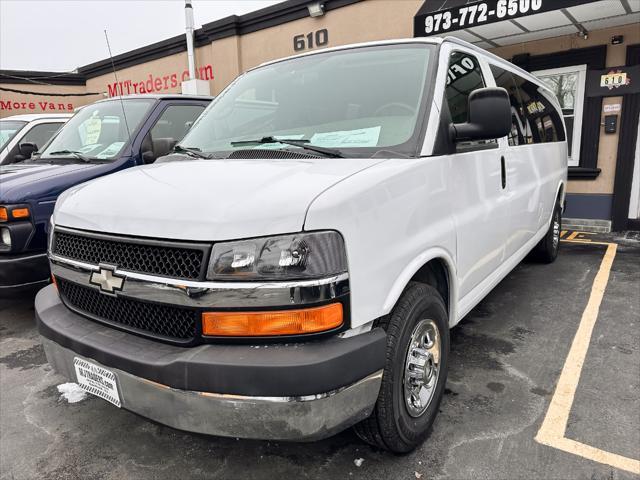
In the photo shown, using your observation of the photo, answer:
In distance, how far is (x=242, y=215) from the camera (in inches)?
70.6

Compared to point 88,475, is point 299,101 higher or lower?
higher

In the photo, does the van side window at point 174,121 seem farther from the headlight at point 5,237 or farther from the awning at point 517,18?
the awning at point 517,18

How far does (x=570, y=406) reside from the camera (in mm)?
2830

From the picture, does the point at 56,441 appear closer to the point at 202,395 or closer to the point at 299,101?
the point at 202,395

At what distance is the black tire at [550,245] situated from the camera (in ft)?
18.6

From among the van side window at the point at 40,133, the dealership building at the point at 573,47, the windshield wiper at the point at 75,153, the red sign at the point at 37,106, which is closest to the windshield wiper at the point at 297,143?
the windshield wiper at the point at 75,153

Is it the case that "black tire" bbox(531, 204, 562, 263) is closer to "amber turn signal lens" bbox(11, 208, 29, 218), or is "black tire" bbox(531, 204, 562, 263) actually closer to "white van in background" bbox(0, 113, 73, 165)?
"amber turn signal lens" bbox(11, 208, 29, 218)

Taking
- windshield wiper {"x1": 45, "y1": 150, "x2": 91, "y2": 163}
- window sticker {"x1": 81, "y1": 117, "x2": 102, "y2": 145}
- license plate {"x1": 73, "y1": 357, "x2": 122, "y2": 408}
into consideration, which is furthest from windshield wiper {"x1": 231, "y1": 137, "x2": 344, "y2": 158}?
window sticker {"x1": 81, "y1": 117, "x2": 102, "y2": 145}

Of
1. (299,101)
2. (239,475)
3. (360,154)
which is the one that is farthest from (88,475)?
(299,101)

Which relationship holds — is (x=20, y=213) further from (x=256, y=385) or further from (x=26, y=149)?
(x=256, y=385)

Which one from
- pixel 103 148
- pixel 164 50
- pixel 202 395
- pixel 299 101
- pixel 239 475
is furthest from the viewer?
pixel 164 50

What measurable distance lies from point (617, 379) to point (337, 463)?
2015 mm

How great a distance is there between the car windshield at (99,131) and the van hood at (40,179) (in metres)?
0.32

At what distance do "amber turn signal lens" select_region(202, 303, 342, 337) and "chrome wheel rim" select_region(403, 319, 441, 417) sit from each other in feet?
2.01
